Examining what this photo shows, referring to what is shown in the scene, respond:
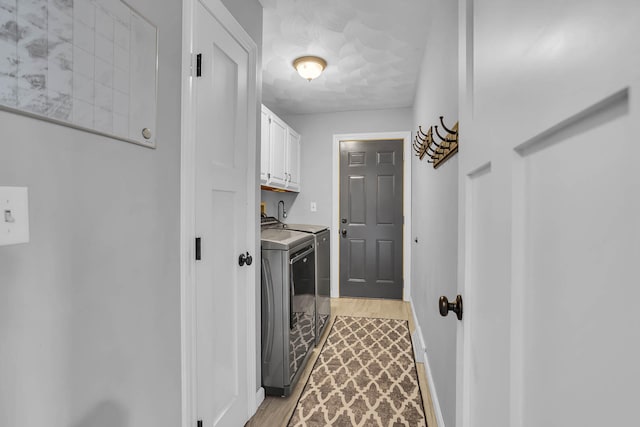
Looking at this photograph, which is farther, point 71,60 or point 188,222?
point 188,222

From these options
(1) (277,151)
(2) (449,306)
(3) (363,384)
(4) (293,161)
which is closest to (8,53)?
(2) (449,306)

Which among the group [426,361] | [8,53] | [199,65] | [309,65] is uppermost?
[309,65]

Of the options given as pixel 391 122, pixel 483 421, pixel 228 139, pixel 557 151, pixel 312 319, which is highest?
pixel 391 122

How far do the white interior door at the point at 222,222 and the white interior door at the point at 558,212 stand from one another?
107cm

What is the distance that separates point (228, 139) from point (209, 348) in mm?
966

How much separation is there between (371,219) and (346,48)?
219 centimetres

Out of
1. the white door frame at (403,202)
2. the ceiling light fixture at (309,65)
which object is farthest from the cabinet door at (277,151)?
the white door frame at (403,202)

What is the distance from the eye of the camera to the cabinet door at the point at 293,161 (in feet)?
12.6

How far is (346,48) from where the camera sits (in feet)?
8.43

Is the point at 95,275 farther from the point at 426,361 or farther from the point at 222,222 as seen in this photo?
the point at 426,361

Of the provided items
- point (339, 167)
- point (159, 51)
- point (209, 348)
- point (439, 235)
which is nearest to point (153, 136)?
point (159, 51)

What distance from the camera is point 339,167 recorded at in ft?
14.1

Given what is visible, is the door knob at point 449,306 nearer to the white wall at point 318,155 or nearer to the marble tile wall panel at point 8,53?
the marble tile wall panel at point 8,53

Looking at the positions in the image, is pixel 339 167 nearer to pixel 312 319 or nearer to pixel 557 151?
pixel 312 319
